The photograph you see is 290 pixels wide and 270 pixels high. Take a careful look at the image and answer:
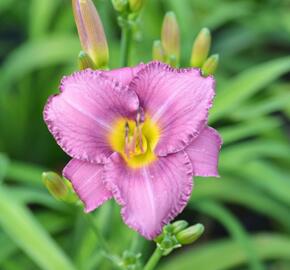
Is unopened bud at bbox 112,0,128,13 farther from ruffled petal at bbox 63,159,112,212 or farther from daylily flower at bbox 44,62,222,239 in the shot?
ruffled petal at bbox 63,159,112,212

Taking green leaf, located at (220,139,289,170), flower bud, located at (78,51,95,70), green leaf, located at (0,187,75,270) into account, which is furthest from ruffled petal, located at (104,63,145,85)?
green leaf, located at (220,139,289,170)

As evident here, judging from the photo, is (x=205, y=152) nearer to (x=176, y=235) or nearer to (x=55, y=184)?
(x=176, y=235)

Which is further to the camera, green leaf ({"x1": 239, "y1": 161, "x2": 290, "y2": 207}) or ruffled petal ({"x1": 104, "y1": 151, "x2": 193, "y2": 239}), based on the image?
green leaf ({"x1": 239, "y1": 161, "x2": 290, "y2": 207})

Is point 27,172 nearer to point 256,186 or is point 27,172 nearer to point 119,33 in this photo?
point 256,186

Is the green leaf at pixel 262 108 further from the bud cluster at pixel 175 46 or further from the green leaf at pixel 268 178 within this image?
the bud cluster at pixel 175 46

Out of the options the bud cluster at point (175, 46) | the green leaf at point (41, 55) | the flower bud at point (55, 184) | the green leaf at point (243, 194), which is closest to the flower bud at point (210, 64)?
the bud cluster at point (175, 46)

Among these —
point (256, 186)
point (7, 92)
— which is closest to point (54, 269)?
point (256, 186)

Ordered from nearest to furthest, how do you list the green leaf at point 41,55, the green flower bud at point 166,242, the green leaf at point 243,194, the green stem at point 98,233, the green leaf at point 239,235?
the green flower bud at point 166,242, the green stem at point 98,233, the green leaf at point 239,235, the green leaf at point 243,194, the green leaf at point 41,55

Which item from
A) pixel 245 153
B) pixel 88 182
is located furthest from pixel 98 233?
pixel 245 153
